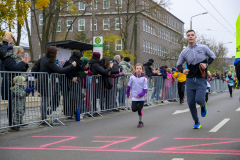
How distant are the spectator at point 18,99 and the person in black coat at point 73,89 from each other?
181cm

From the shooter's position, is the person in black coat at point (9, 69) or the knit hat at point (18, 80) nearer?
the person in black coat at point (9, 69)

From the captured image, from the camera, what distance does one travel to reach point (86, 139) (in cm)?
749

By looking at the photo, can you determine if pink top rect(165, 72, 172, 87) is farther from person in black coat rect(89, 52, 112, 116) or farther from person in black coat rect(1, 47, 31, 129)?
person in black coat rect(1, 47, 31, 129)

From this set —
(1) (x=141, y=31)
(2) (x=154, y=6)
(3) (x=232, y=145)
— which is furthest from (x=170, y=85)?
(1) (x=141, y=31)

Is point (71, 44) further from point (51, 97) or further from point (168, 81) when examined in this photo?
point (51, 97)

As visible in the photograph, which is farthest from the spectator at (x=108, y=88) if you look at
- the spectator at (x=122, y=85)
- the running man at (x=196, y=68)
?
the running man at (x=196, y=68)

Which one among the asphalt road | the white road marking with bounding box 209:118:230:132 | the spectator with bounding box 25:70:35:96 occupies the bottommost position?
the asphalt road

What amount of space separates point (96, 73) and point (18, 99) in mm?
4067

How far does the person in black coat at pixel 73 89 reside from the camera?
10.7 metres

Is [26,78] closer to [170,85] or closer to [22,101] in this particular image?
[22,101]

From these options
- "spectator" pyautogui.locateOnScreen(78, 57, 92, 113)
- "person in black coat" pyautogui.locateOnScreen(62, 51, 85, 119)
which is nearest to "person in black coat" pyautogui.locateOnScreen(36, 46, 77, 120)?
"person in black coat" pyautogui.locateOnScreen(62, 51, 85, 119)

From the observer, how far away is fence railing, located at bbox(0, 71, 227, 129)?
865 centimetres

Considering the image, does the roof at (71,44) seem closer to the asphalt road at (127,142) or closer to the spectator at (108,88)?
the spectator at (108,88)

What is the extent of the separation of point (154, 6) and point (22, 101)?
28.5m
